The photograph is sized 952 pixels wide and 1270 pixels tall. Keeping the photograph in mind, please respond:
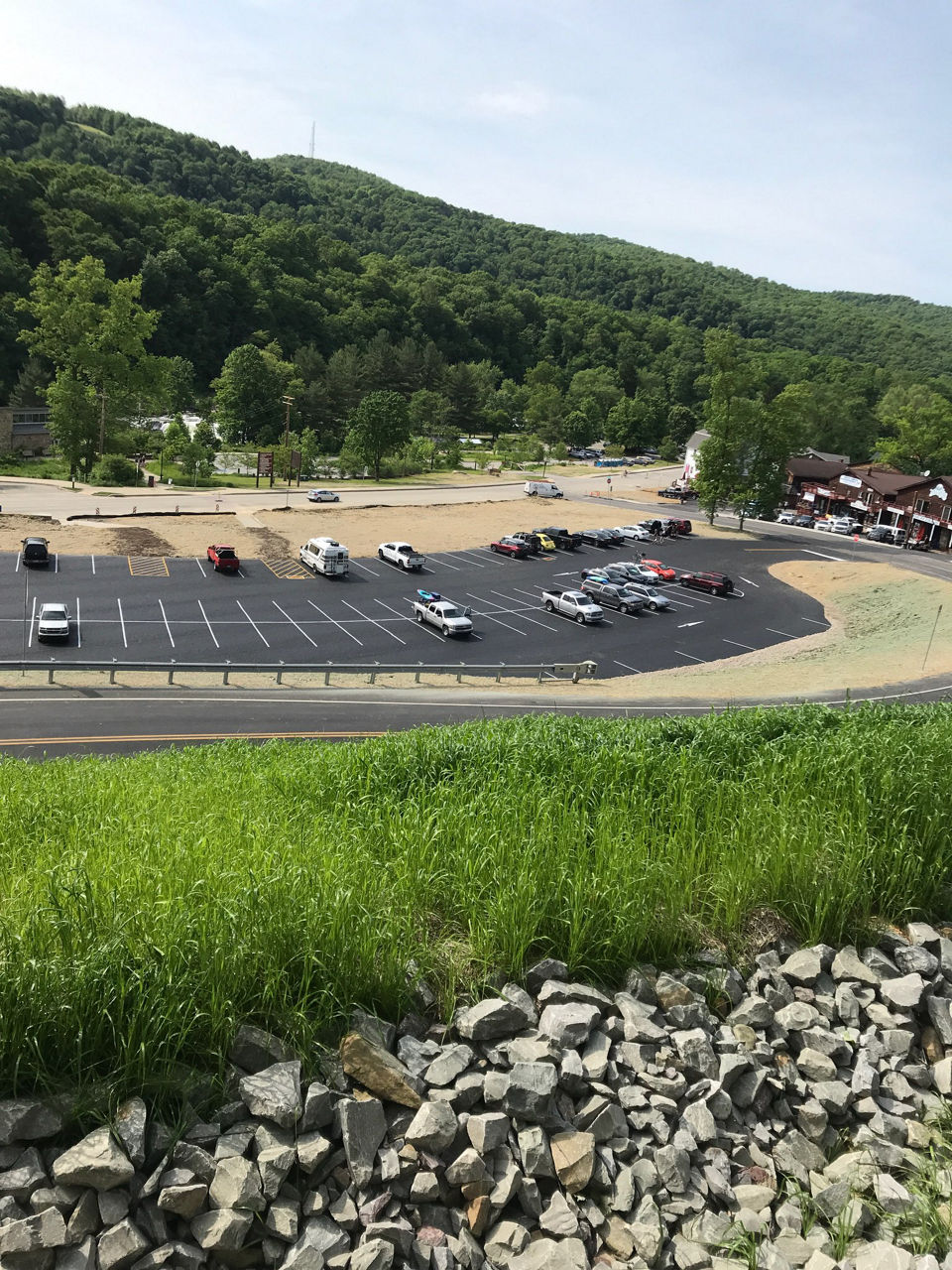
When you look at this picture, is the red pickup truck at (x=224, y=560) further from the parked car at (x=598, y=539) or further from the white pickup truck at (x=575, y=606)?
the parked car at (x=598, y=539)

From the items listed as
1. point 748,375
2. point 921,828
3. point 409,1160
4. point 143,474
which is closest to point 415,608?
point 921,828

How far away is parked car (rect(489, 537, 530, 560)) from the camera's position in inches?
2234

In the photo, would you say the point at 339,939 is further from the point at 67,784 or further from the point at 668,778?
the point at 67,784

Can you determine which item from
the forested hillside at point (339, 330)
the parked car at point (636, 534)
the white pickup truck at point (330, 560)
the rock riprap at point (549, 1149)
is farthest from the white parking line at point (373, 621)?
the forested hillside at point (339, 330)

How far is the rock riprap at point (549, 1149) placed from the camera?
4.73 metres

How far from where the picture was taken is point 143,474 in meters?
75.5

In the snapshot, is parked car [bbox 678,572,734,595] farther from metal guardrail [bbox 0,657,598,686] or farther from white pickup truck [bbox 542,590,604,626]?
metal guardrail [bbox 0,657,598,686]

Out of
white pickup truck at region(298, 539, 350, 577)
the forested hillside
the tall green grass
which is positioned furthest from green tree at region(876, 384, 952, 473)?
the tall green grass

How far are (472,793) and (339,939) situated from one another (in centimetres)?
380

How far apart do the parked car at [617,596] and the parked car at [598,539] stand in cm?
1567

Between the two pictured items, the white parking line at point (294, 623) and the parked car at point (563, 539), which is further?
the parked car at point (563, 539)

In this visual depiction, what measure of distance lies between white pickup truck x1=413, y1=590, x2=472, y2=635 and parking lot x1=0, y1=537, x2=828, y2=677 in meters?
0.50

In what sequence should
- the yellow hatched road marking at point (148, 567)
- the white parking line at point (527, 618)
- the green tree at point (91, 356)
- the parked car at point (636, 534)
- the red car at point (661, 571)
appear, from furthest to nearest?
the green tree at point (91, 356), the parked car at point (636, 534), the red car at point (661, 571), the yellow hatched road marking at point (148, 567), the white parking line at point (527, 618)

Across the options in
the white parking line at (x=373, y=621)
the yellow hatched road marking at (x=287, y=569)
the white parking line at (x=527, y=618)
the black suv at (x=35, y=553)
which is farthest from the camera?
the yellow hatched road marking at (x=287, y=569)
